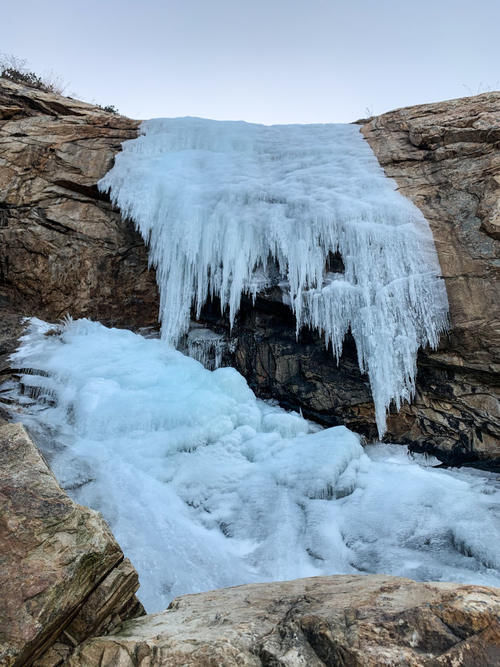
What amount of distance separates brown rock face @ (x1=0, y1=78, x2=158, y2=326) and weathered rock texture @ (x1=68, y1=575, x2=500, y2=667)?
23.3 ft

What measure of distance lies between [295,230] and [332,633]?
20.3 ft

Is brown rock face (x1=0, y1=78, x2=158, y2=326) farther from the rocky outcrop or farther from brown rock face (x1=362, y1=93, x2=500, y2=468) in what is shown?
brown rock face (x1=362, y1=93, x2=500, y2=468)

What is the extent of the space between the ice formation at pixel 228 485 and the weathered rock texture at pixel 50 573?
130 centimetres

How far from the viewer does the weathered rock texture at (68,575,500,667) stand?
1.57 meters

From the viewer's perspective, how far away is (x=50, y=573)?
6.31 feet

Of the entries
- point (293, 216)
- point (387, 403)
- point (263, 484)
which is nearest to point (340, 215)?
point (293, 216)

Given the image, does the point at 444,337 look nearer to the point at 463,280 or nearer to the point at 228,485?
the point at 463,280

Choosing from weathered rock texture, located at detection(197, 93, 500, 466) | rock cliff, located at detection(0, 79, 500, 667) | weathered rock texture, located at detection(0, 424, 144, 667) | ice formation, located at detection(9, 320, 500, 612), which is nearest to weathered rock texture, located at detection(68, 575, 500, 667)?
rock cliff, located at detection(0, 79, 500, 667)

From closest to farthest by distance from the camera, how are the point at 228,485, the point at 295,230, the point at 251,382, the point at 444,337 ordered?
the point at 228,485
the point at 444,337
the point at 295,230
the point at 251,382

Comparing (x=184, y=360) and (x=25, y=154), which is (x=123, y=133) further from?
(x=184, y=360)

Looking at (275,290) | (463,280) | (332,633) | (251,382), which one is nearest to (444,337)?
(463,280)

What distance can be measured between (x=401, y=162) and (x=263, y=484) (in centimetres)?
624

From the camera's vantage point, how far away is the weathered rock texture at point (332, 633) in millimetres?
1567

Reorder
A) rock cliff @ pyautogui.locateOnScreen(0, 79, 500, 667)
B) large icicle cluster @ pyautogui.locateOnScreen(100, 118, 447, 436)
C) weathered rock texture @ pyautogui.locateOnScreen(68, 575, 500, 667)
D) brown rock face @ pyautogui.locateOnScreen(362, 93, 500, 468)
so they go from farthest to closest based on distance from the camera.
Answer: large icicle cluster @ pyautogui.locateOnScreen(100, 118, 447, 436), brown rock face @ pyautogui.locateOnScreen(362, 93, 500, 468), rock cliff @ pyautogui.locateOnScreen(0, 79, 500, 667), weathered rock texture @ pyautogui.locateOnScreen(68, 575, 500, 667)
